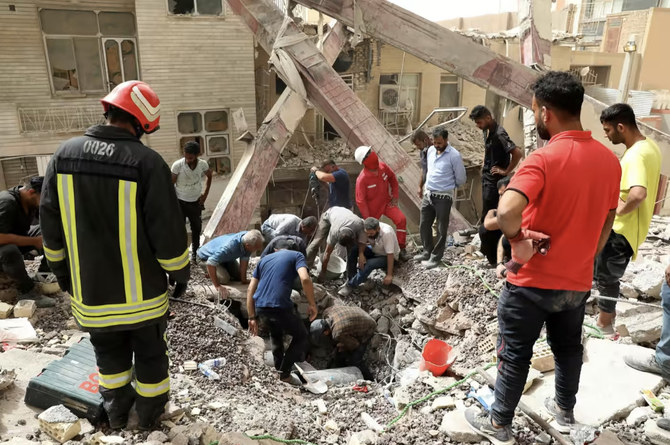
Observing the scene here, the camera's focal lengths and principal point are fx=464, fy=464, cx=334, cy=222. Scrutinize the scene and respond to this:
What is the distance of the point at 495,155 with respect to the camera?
17.0 ft

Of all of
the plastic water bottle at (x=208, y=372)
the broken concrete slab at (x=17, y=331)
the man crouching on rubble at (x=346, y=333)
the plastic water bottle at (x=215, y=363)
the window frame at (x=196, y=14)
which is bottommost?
the man crouching on rubble at (x=346, y=333)

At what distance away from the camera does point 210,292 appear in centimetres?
561

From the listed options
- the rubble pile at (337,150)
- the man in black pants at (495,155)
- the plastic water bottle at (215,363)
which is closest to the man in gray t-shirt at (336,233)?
the man in black pants at (495,155)

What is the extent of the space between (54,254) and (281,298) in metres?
2.40

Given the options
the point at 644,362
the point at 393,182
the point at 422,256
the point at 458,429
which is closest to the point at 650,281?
the point at 644,362

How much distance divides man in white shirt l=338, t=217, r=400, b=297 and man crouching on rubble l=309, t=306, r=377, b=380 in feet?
2.23

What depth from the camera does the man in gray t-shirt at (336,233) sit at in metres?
5.75

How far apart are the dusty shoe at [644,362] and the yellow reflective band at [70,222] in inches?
142

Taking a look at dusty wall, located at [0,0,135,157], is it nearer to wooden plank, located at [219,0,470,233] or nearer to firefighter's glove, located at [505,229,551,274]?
wooden plank, located at [219,0,470,233]

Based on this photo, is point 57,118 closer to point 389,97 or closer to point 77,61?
point 77,61

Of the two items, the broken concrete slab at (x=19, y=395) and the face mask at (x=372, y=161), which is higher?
the face mask at (x=372, y=161)

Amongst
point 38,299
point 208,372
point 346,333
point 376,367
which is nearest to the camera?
point 208,372

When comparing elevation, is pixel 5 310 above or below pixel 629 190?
below

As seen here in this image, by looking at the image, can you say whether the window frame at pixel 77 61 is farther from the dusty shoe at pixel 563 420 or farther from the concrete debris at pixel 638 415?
the concrete debris at pixel 638 415
